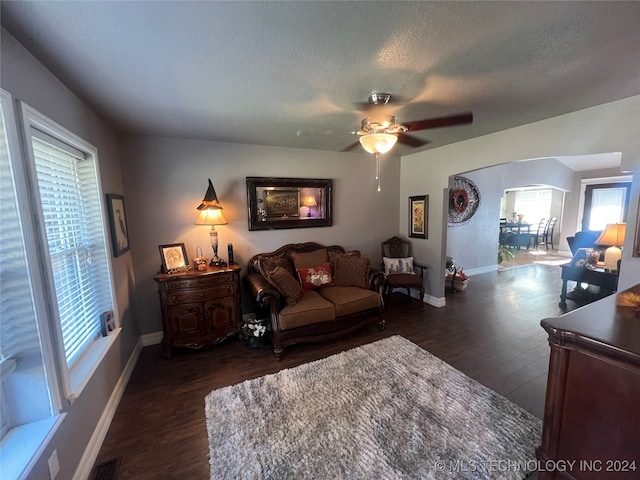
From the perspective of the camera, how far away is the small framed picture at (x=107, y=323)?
7.11 ft

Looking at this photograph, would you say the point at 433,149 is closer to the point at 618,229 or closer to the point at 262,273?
the point at 618,229

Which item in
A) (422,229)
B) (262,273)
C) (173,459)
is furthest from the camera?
(422,229)

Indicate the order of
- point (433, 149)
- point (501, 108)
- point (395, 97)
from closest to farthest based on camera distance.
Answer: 1. point (395, 97)
2. point (501, 108)
3. point (433, 149)

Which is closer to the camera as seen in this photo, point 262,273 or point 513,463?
point 513,463

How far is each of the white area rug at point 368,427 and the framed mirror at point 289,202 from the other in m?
1.94

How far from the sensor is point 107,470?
1.59m

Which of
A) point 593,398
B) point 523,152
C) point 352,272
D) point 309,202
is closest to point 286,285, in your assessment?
point 352,272

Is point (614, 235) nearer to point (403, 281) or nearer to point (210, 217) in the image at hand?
point (403, 281)

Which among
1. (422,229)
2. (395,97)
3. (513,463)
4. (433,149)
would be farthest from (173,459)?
(433,149)

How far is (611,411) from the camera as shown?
1070 mm

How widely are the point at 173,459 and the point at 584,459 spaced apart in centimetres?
221

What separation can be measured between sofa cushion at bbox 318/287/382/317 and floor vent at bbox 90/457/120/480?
209 centimetres

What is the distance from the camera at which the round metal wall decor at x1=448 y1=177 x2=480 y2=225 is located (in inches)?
205

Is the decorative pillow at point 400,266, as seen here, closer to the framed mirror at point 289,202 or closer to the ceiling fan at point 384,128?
the framed mirror at point 289,202
